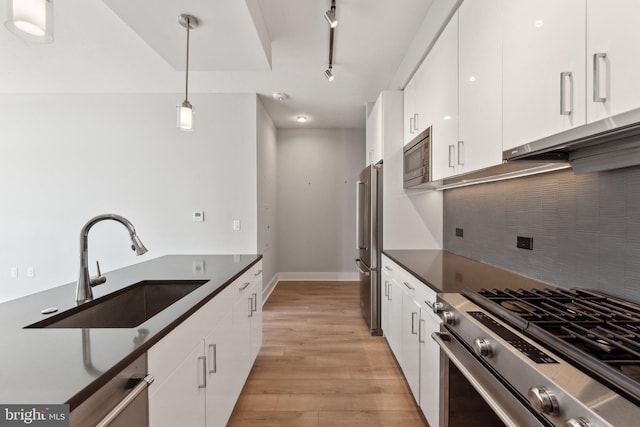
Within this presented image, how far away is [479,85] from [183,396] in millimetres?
1869

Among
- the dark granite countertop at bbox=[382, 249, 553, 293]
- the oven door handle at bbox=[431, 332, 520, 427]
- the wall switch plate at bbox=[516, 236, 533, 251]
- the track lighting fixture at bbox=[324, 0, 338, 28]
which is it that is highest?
the track lighting fixture at bbox=[324, 0, 338, 28]

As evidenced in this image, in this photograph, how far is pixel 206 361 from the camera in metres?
1.34

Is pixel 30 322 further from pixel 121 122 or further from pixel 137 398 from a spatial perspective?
pixel 121 122

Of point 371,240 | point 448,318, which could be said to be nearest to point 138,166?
point 371,240

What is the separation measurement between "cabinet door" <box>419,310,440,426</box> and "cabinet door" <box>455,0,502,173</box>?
0.82m

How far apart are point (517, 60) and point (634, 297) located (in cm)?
99

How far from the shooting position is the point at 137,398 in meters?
0.81

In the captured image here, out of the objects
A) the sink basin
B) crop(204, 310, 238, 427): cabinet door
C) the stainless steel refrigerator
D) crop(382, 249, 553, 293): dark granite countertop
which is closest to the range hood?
crop(382, 249, 553, 293): dark granite countertop

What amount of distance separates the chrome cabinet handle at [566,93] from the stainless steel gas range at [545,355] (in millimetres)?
648

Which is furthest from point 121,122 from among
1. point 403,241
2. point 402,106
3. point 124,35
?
point 403,241

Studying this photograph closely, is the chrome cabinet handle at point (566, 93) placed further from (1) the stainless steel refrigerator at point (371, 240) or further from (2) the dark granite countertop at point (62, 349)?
(1) the stainless steel refrigerator at point (371, 240)

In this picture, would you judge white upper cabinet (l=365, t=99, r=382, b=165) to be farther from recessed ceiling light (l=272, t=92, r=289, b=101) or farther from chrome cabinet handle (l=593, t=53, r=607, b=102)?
chrome cabinet handle (l=593, t=53, r=607, b=102)

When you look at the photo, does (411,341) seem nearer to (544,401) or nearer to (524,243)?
(524,243)

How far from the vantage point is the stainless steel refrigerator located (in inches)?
118
